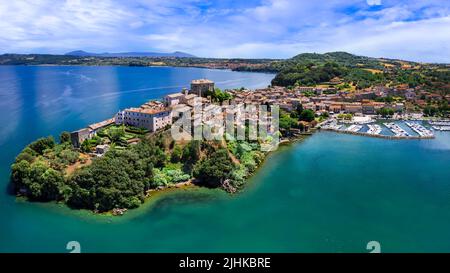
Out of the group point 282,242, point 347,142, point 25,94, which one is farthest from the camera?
point 25,94

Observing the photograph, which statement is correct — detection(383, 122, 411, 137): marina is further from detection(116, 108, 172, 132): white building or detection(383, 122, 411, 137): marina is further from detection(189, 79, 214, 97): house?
detection(116, 108, 172, 132): white building

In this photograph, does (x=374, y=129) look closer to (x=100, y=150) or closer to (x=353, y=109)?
(x=353, y=109)

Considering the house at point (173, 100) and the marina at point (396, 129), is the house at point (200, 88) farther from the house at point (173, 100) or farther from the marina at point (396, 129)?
the marina at point (396, 129)

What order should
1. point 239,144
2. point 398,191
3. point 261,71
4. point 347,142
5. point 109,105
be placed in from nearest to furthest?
point 398,191, point 239,144, point 347,142, point 109,105, point 261,71

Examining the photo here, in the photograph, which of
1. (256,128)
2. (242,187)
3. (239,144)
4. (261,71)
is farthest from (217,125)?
(261,71)

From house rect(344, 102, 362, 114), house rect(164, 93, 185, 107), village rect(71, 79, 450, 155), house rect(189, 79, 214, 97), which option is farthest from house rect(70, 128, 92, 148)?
house rect(344, 102, 362, 114)

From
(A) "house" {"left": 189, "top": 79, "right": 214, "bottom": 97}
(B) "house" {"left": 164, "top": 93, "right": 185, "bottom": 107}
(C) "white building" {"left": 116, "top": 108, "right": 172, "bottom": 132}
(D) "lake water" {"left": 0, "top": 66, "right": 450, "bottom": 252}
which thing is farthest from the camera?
(A) "house" {"left": 189, "top": 79, "right": 214, "bottom": 97}

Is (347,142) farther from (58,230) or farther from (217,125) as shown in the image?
(58,230)

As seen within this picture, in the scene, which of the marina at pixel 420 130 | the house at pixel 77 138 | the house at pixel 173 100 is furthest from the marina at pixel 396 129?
the house at pixel 77 138
